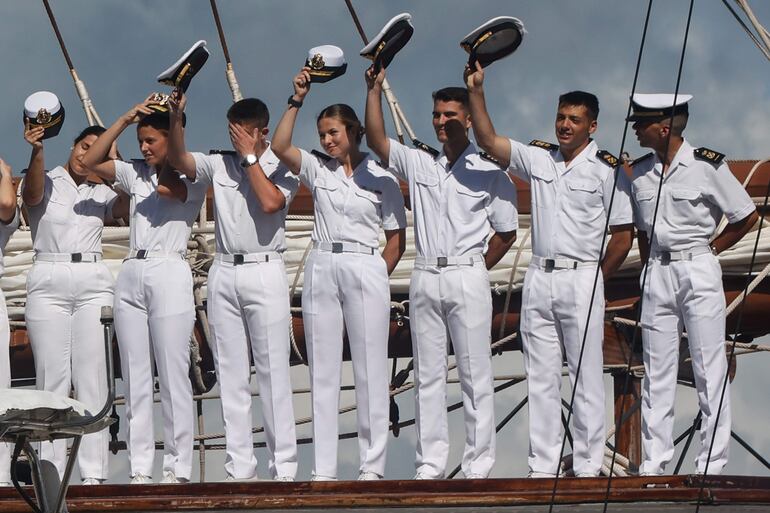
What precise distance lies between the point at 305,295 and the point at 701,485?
2.35 m

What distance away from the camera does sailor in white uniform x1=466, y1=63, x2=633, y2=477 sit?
895cm

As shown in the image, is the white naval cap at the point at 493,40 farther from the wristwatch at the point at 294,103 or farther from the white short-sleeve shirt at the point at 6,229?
the white short-sleeve shirt at the point at 6,229

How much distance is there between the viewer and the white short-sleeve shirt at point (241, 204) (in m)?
9.30

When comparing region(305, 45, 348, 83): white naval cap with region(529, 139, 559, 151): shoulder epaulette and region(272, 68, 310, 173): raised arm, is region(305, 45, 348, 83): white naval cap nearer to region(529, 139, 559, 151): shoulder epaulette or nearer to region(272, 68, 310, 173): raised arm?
region(272, 68, 310, 173): raised arm

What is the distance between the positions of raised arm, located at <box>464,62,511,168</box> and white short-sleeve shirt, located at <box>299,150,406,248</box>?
0.58m

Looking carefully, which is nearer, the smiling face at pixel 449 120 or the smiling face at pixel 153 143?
the smiling face at pixel 449 120

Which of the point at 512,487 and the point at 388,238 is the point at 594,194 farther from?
the point at 512,487

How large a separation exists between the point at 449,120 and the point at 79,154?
199 centimetres

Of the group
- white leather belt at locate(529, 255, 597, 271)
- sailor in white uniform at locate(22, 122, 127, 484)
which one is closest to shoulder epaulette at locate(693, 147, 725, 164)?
white leather belt at locate(529, 255, 597, 271)

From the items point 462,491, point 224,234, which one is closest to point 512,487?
point 462,491

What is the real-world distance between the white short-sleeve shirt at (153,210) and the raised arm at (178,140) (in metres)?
0.17

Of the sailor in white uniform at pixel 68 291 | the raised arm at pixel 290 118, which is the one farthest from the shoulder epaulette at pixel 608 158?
the sailor in white uniform at pixel 68 291

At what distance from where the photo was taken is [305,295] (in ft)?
30.5

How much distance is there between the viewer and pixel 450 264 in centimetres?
921
